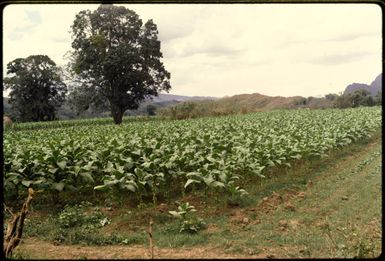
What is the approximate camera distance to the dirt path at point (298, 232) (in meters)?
4.48

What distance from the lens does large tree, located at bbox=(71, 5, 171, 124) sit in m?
22.9

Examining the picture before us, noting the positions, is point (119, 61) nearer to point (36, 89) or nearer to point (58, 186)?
point (36, 89)

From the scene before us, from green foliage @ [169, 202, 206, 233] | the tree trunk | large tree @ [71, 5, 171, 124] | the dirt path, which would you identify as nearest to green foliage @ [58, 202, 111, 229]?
the dirt path

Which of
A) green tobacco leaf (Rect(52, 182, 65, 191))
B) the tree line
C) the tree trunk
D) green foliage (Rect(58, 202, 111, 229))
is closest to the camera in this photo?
green foliage (Rect(58, 202, 111, 229))

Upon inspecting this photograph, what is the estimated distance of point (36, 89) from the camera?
24.9 metres

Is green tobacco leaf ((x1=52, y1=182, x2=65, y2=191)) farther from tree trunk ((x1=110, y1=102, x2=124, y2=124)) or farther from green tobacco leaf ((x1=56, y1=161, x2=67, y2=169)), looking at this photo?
tree trunk ((x1=110, y1=102, x2=124, y2=124))

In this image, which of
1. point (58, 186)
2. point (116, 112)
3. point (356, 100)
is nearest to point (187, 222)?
point (58, 186)

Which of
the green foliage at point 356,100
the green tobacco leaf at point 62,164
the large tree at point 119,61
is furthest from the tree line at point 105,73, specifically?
the green foliage at point 356,100

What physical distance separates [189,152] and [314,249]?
13.3 feet

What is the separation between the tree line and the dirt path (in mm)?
16051

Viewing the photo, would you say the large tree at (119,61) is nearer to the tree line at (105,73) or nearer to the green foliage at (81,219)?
the tree line at (105,73)

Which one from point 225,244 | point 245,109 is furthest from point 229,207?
point 245,109

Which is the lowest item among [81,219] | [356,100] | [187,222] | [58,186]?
[81,219]

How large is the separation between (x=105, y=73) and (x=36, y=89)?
4.43 metres
